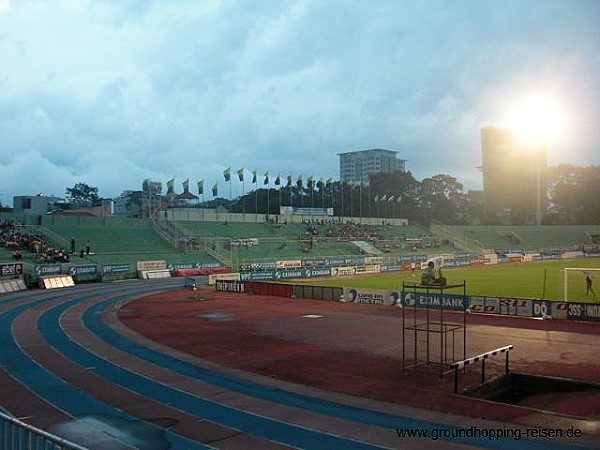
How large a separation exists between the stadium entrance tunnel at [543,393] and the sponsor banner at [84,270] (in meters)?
45.7

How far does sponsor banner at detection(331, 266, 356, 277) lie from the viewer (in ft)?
208

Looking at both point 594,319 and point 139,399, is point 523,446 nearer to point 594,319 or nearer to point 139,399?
point 139,399

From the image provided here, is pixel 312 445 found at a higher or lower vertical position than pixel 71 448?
lower

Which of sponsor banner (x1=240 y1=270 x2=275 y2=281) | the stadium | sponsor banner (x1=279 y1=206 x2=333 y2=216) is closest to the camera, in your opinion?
the stadium

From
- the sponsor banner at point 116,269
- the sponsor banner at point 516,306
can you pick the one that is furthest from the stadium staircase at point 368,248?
the sponsor banner at point 516,306

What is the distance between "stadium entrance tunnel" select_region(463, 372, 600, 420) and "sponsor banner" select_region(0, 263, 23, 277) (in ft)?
144

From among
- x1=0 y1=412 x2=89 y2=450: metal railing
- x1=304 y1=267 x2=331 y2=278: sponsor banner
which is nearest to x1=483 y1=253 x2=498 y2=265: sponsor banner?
x1=304 y1=267 x2=331 y2=278: sponsor banner

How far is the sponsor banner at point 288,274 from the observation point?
58.1 metres

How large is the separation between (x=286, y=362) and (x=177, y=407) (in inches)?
251

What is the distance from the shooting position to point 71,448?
6.22 metres

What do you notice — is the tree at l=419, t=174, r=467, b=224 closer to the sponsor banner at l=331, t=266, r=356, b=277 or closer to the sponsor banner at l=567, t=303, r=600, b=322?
the sponsor banner at l=331, t=266, r=356, b=277

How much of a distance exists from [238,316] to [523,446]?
23.2 m

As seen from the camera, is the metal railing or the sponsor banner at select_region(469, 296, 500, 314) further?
the sponsor banner at select_region(469, 296, 500, 314)

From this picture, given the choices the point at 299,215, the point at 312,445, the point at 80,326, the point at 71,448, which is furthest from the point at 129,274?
the point at 71,448
